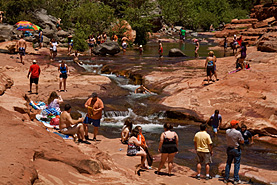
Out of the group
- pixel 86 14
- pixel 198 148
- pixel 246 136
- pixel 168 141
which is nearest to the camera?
pixel 168 141

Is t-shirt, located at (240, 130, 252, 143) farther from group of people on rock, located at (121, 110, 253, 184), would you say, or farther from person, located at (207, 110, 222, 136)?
group of people on rock, located at (121, 110, 253, 184)

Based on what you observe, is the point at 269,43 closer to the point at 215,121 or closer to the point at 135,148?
the point at 215,121

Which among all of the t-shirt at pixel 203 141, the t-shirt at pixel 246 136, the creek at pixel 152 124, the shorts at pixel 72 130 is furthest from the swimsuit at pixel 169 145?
the t-shirt at pixel 246 136

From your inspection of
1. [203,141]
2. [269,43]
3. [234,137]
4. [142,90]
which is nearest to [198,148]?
[203,141]

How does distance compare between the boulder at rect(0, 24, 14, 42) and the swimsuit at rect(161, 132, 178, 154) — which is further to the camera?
the boulder at rect(0, 24, 14, 42)

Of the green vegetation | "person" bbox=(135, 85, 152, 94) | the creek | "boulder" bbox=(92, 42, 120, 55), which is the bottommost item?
the creek

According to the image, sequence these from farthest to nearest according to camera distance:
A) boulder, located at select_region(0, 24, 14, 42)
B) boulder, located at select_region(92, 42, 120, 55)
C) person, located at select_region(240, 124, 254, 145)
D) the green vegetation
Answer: the green vegetation, boulder, located at select_region(92, 42, 120, 55), boulder, located at select_region(0, 24, 14, 42), person, located at select_region(240, 124, 254, 145)

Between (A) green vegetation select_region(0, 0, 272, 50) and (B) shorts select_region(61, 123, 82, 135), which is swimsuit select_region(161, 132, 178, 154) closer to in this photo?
(B) shorts select_region(61, 123, 82, 135)

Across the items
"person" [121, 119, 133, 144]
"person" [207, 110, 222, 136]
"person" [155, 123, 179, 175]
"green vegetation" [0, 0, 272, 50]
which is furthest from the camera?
"green vegetation" [0, 0, 272, 50]

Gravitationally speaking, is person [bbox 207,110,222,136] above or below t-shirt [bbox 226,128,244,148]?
below

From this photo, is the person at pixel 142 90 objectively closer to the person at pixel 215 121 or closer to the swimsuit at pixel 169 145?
the person at pixel 215 121

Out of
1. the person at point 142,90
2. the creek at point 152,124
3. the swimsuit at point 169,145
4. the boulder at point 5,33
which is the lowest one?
the creek at point 152,124

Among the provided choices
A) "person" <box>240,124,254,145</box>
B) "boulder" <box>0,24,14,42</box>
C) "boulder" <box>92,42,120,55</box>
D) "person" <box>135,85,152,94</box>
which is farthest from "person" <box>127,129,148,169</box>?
"boulder" <box>0,24,14,42</box>

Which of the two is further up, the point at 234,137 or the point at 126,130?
the point at 234,137
